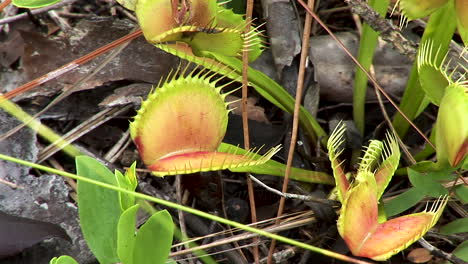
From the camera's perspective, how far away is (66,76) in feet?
4.71

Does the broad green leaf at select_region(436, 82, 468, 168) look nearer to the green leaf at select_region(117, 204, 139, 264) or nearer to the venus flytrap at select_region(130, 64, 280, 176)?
the venus flytrap at select_region(130, 64, 280, 176)

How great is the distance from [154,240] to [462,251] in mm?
588

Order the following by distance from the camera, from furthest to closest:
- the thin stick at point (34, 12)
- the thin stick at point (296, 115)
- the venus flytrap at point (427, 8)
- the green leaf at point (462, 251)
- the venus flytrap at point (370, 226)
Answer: the thin stick at point (34, 12) < the thin stick at point (296, 115) < the green leaf at point (462, 251) < the venus flytrap at point (427, 8) < the venus flytrap at point (370, 226)

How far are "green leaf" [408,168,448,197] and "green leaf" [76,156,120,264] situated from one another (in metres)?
0.56

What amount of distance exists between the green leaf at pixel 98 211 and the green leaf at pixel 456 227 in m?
0.65

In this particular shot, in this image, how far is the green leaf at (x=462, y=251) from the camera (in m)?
1.09

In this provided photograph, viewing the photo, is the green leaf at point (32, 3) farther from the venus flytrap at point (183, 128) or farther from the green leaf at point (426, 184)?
the green leaf at point (426, 184)

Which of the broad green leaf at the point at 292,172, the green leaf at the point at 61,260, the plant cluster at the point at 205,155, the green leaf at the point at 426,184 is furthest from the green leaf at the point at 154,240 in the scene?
the green leaf at the point at 426,184

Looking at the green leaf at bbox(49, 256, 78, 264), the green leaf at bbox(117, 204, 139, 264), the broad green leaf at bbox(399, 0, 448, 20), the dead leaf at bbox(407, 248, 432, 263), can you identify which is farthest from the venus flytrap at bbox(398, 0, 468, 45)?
the green leaf at bbox(49, 256, 78, 264)

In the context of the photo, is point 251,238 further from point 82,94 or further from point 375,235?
point 82,94

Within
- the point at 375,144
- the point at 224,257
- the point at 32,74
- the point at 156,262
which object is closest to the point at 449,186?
the point at 375,144

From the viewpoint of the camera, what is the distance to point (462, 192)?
3.75 feet

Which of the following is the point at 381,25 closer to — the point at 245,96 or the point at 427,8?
the point at 427,8

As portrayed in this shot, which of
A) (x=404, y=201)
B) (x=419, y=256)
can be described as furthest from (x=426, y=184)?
(x=419, y=256)
